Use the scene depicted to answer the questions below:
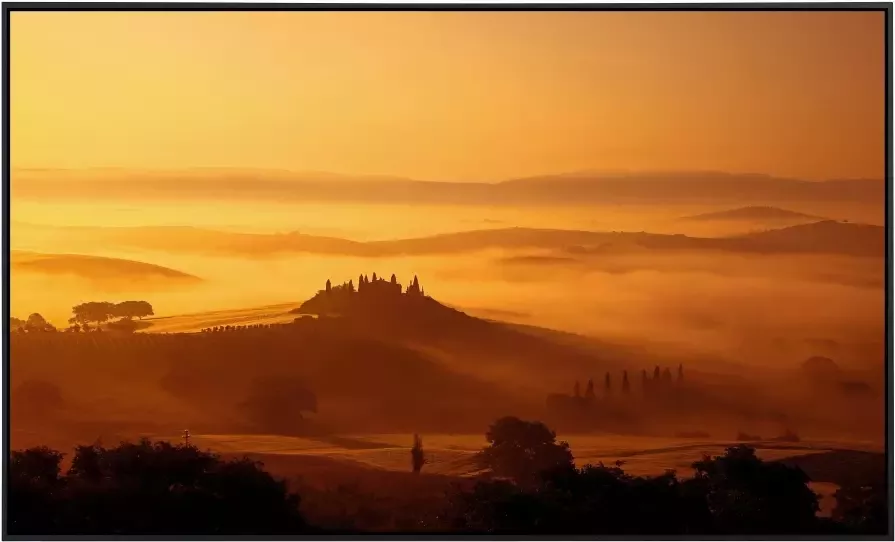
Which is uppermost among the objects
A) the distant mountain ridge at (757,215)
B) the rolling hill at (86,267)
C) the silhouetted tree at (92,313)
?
the distant mountain ridge at (757,215)

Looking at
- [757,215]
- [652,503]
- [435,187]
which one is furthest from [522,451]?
[757,215]

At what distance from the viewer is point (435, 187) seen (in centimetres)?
348

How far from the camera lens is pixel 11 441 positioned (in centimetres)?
343

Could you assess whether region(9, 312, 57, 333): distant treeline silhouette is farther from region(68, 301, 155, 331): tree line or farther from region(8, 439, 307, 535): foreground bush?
region(8, 439, 307, 535): foreground bush

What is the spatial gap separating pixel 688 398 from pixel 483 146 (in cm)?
107

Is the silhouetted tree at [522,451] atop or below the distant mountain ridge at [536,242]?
below

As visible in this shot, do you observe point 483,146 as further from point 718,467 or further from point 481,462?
point 718,467

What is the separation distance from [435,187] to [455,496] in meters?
1.02

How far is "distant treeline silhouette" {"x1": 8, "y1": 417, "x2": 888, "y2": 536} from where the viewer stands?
341cm

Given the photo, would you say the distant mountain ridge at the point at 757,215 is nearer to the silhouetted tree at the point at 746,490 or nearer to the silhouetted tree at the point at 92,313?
the silhouetted tree at the point at 746,490

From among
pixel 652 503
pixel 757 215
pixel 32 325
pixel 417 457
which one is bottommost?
pixel 652 503

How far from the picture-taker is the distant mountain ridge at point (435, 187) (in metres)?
3.44

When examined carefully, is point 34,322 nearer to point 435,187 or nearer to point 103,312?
point 103,312

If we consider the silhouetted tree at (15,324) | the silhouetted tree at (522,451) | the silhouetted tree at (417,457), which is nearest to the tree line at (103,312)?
the silhouetted tree at (15,324)
